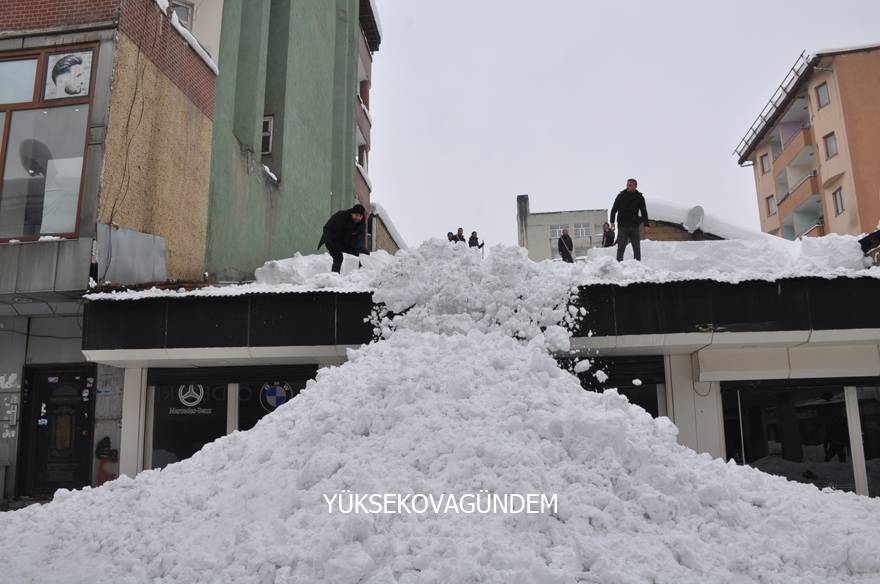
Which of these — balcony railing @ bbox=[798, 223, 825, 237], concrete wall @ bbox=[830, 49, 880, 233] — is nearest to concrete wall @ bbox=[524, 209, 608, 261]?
balcony railing @ bbox=[798, 223, 825, 237]

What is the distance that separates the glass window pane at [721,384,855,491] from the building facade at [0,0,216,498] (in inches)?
361

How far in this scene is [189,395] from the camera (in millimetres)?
9047

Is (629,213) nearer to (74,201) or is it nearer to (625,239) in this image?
(625,239)

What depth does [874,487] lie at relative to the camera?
8273 millimetres

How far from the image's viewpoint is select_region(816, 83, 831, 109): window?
25172mm

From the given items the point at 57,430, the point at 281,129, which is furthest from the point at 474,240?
the point at 57,430

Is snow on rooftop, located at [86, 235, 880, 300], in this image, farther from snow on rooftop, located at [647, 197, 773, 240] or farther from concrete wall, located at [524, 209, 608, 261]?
concrete wall, located at [524, 209, 608, 261]

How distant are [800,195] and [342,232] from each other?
85.8 feet

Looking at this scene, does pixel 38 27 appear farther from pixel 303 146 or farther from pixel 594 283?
pixel 594 283

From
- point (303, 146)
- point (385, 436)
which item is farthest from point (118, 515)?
point (303, 146)

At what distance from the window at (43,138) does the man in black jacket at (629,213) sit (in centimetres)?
838

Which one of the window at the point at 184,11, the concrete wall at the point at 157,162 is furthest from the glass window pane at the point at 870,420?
the window at the point at 184,11

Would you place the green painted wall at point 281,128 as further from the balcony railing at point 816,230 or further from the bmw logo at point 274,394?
the balcony railing at point 816,230

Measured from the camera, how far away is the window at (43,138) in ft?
30.2
